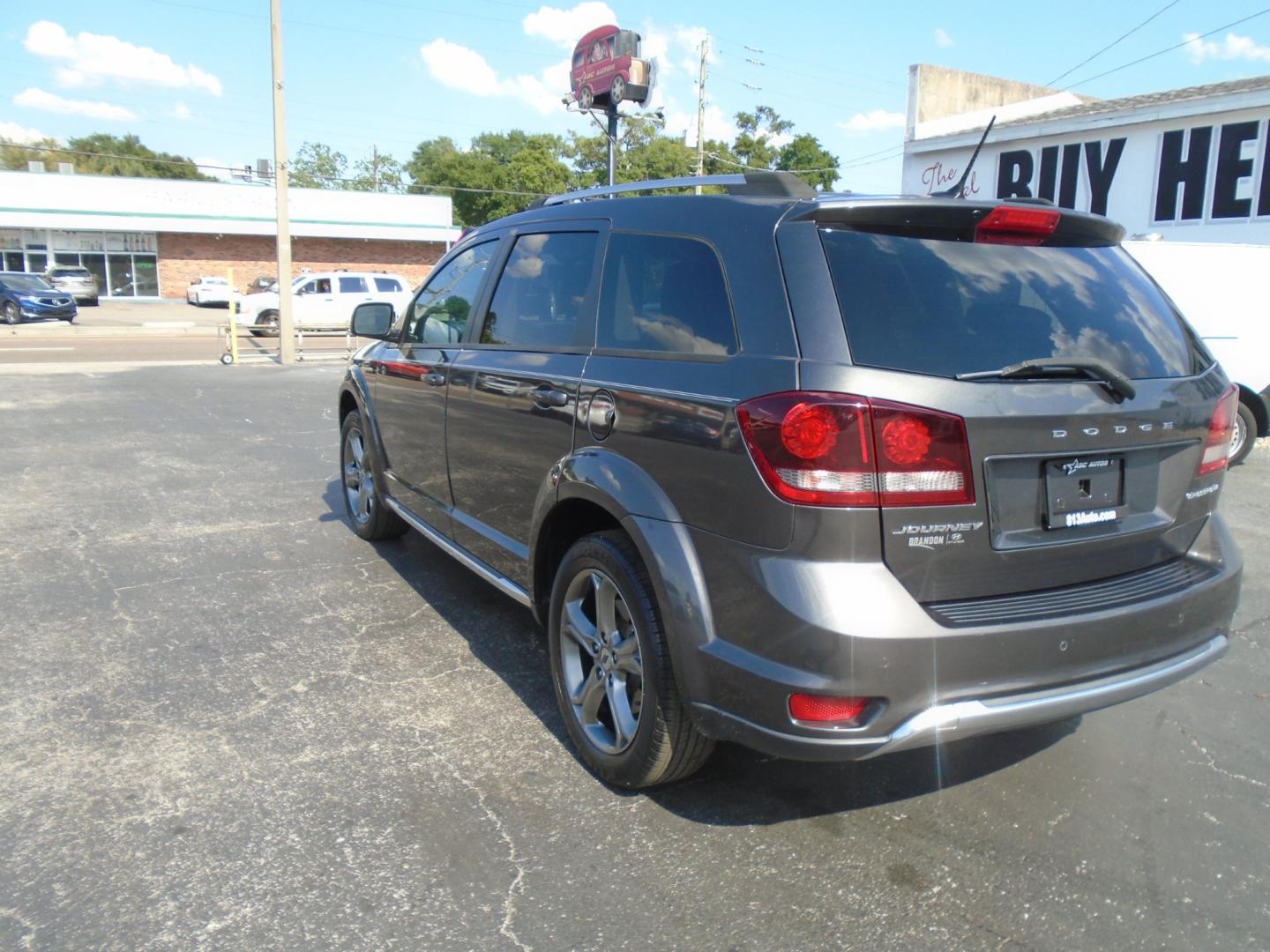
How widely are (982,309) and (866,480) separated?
0.70m

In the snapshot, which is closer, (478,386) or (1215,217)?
(478,386)

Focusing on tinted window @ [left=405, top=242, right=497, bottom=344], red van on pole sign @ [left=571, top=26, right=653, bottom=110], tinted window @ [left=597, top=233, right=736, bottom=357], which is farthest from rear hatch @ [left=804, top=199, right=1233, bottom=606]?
red van on pole sign @ [left=571, top=26, right=653, bottom=110]

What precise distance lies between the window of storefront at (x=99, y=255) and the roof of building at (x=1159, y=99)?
131 ft

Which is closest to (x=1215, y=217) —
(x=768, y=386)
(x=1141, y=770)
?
(x=1141, y=770)

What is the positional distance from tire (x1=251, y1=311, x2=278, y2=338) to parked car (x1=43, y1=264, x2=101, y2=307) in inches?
489

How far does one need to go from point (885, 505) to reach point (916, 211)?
0.90 metres

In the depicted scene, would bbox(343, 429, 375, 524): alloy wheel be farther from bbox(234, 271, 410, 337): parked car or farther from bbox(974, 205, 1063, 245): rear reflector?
bbox(234, 271, 410, 337): parked car

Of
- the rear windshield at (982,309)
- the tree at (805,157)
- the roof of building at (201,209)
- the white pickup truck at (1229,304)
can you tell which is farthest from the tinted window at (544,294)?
the tree at (805,157)

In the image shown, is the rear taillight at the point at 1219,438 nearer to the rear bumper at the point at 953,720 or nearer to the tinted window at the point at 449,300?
the rear bumper at the point at 953,720

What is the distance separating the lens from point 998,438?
2457 millimetres

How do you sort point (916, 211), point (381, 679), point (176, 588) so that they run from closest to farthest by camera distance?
point (916, 211) < point (381, 679) < point (176, 588)

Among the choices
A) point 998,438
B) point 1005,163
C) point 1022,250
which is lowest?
point 998,438

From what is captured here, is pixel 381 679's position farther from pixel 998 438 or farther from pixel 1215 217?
pixel 1215 217

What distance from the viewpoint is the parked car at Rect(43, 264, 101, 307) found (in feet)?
120
